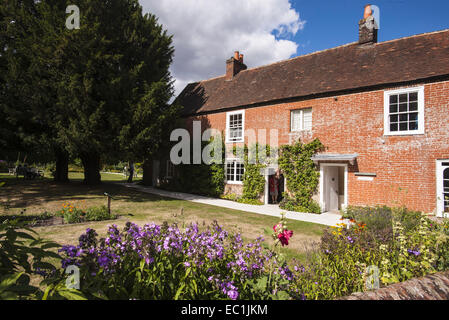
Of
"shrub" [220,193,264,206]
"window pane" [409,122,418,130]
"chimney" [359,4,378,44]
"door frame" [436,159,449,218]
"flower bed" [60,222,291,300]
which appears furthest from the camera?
"shrub" [220,193,264,206]

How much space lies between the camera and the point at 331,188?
43.8 ft

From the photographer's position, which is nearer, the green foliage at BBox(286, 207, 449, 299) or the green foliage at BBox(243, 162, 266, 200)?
the green foliage at BBox(286, 207, 449, 299)

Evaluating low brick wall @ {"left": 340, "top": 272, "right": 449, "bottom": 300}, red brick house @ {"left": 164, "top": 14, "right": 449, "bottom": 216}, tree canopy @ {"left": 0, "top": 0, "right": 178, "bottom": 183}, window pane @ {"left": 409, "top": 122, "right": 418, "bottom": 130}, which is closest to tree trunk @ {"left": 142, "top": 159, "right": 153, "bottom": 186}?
tree canopy @ {"left": 0, "top": 0, "right": 178, "bottom": 183}

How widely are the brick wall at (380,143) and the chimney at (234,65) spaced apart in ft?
25.5

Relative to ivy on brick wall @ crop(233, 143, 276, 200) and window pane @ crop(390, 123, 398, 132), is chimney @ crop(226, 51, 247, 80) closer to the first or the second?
ivy on brick wall @ crop(233, 143, 276, 200)

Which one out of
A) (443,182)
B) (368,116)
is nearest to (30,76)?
(368,116)

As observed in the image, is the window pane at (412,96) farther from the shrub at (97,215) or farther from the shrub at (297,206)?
the shrub at (97,215)

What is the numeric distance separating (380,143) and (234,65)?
44.0 feet

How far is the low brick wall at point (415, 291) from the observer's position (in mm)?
2053

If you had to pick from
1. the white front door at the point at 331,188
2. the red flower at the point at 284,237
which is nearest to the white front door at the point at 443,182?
the white front door at the point at 331,188

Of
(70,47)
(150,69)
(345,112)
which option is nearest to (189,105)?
(150,69)

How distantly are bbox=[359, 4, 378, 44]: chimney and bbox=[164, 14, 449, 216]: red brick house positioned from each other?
0.06 meters

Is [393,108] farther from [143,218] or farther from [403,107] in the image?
[143,218]

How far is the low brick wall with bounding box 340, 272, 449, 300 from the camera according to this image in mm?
2053
